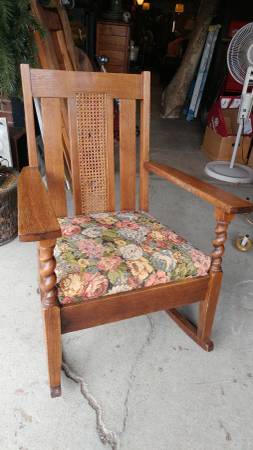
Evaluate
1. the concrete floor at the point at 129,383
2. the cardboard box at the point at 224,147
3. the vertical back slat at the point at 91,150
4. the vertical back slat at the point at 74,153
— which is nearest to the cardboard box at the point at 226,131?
the cardboard box at the point at 224,147

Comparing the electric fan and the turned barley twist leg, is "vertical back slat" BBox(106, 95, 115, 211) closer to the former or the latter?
the turned barley twist leg

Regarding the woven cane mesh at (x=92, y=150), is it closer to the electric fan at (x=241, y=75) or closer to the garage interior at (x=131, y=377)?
the garage interior at (x=131, y=377)

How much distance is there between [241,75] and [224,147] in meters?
0.75

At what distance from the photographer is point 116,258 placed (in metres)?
0.97

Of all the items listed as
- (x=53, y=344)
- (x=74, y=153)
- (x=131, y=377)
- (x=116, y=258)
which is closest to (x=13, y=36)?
(x=74, y=153)

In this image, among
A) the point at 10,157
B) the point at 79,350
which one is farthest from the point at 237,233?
the point at 10,157

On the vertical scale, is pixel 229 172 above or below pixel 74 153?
below

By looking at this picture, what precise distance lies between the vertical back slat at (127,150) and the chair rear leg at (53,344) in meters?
0.64

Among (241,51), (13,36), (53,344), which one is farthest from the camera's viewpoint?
(241,51)

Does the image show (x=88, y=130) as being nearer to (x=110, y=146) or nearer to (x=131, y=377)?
(x=110, y=146)


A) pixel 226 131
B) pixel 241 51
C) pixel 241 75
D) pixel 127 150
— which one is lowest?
pixel 226 131

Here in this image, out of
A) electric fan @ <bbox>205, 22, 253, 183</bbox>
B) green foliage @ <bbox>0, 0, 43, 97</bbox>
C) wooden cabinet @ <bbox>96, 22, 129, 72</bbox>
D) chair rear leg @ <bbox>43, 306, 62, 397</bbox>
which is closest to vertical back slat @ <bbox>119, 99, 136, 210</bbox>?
green foliage @ <bbox>0, 0, 43, 97</bbox>

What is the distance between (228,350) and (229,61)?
7.70ft

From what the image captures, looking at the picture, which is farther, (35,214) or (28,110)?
(28,110)
